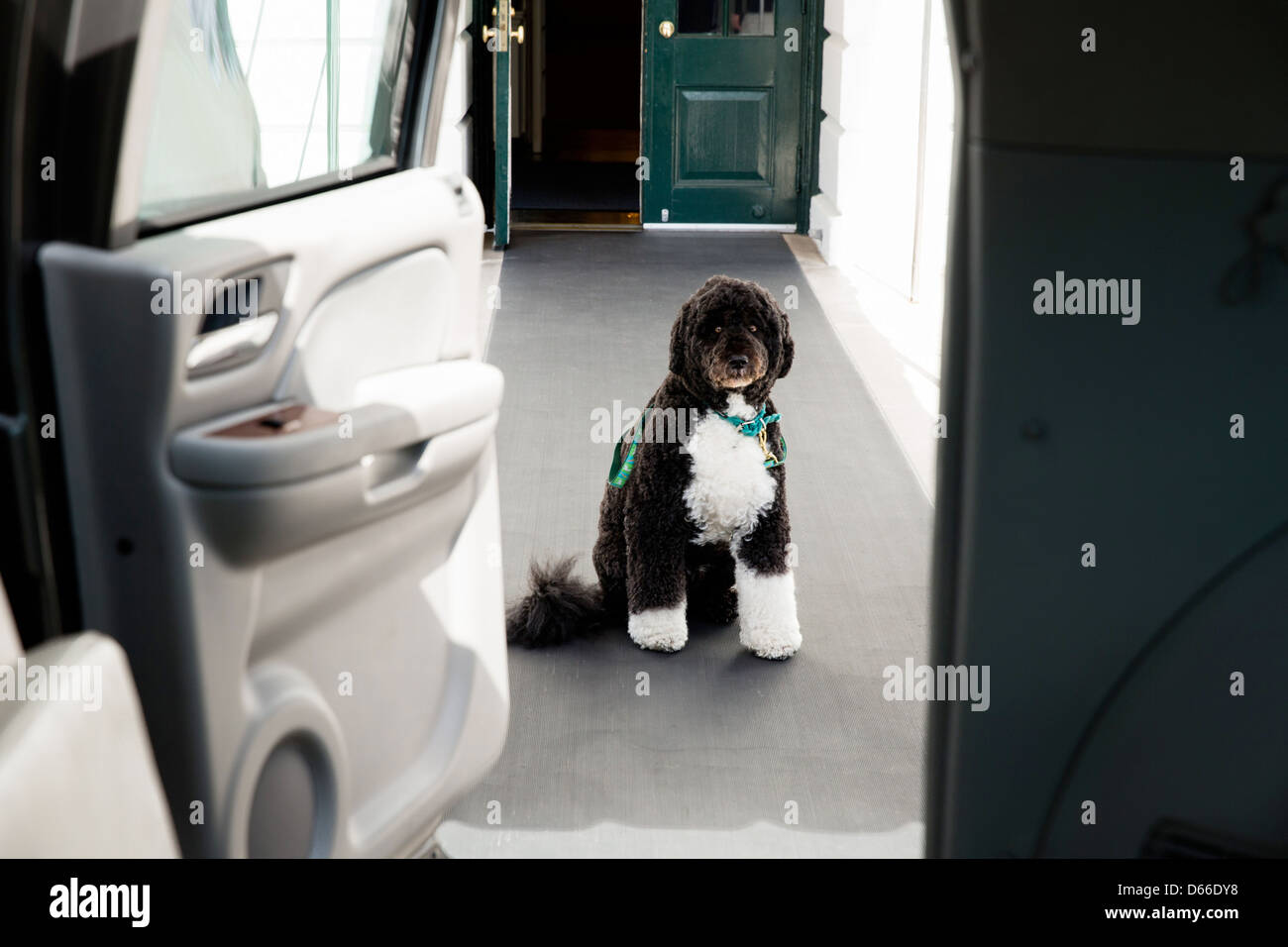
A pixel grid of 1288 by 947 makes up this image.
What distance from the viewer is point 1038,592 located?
1043mm

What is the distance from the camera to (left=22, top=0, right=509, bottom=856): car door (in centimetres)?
131

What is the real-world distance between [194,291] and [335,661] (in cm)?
50

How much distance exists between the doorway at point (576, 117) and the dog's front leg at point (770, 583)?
5.80 metres

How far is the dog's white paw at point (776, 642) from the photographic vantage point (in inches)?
116

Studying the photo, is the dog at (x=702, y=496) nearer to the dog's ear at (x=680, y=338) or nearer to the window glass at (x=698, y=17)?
the dog's ear at (x=680, y=338)

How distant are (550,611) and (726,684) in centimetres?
44

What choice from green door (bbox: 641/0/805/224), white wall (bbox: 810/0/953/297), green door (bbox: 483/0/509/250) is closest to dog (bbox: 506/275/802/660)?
white wall (bbox: 810/0/953/297)

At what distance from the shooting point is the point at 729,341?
275 centimetres

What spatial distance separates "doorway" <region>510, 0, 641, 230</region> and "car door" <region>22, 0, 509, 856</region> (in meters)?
6.75

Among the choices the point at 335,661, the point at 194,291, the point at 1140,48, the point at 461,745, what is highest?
the point at 1140,48

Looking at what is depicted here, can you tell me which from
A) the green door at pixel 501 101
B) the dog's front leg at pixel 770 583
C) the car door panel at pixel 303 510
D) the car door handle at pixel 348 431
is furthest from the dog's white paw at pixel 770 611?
the green door at pixel 501 101

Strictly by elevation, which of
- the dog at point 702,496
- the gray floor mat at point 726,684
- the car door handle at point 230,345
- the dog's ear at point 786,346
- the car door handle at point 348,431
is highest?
the car door handle at point 230,345
